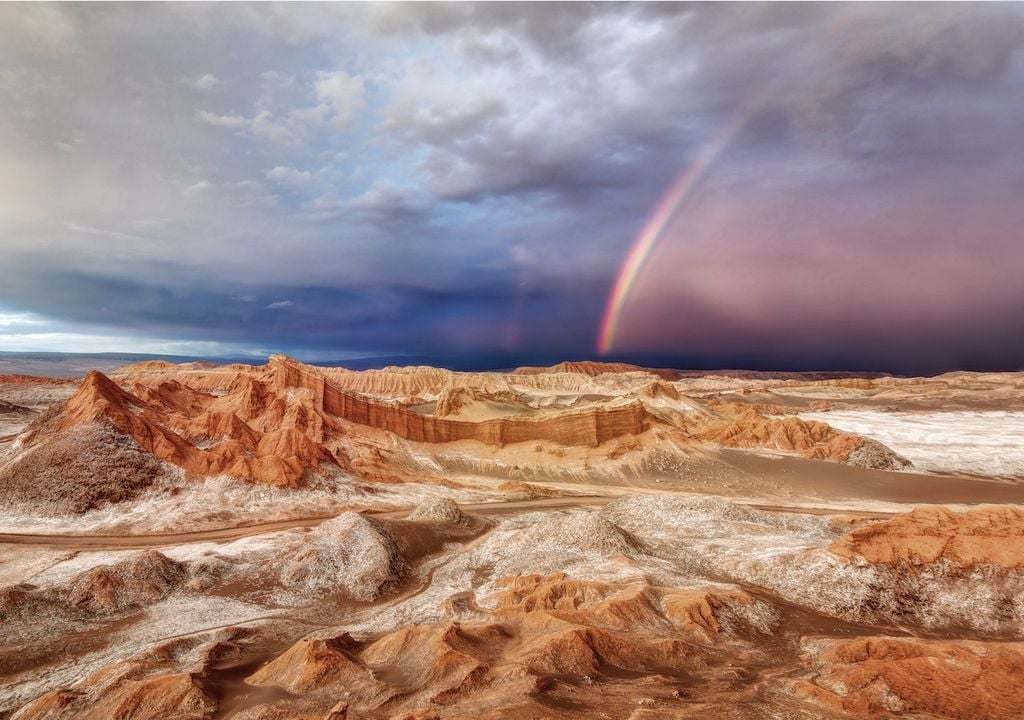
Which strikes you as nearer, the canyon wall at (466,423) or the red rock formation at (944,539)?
the red rock formation at (944,539)

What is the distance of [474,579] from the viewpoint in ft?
86.3

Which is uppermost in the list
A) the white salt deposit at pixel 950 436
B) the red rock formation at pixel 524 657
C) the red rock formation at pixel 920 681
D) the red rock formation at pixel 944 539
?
the red rock formation at pixel 944 539

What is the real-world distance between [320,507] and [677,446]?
39.3m

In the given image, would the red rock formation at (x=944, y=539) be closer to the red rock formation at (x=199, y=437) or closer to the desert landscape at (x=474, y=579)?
the desert landscape at (x=474, y=579)

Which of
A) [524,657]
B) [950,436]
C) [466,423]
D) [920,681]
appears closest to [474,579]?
[524,657]

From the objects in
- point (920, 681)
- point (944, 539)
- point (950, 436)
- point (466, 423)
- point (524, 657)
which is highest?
point (466, 423)

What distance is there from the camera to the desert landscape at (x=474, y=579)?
45.3 feet

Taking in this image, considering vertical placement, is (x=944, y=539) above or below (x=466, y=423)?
below

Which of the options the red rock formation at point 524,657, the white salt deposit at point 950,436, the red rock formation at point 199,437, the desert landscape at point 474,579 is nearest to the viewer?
the red rock formation at point 524,657

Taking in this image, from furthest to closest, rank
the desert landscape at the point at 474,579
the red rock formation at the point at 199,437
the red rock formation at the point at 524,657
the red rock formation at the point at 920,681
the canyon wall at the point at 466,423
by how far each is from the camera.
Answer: the canyon wall at the point at 466,423 → the red rock formation at the point at 199,437 → the desert landscape at the point at 474,579 → the red rock formation at the point at 524,657 → the red rock formation at the point at 920,681

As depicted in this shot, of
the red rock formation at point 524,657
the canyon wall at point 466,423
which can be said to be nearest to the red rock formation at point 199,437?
the canyon wall at point 466,423

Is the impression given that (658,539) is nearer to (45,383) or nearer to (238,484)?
(238,484)

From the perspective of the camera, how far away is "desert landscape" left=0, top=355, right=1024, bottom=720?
1382 cm

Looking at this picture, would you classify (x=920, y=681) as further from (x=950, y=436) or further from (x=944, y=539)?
(x=950, y=436)
